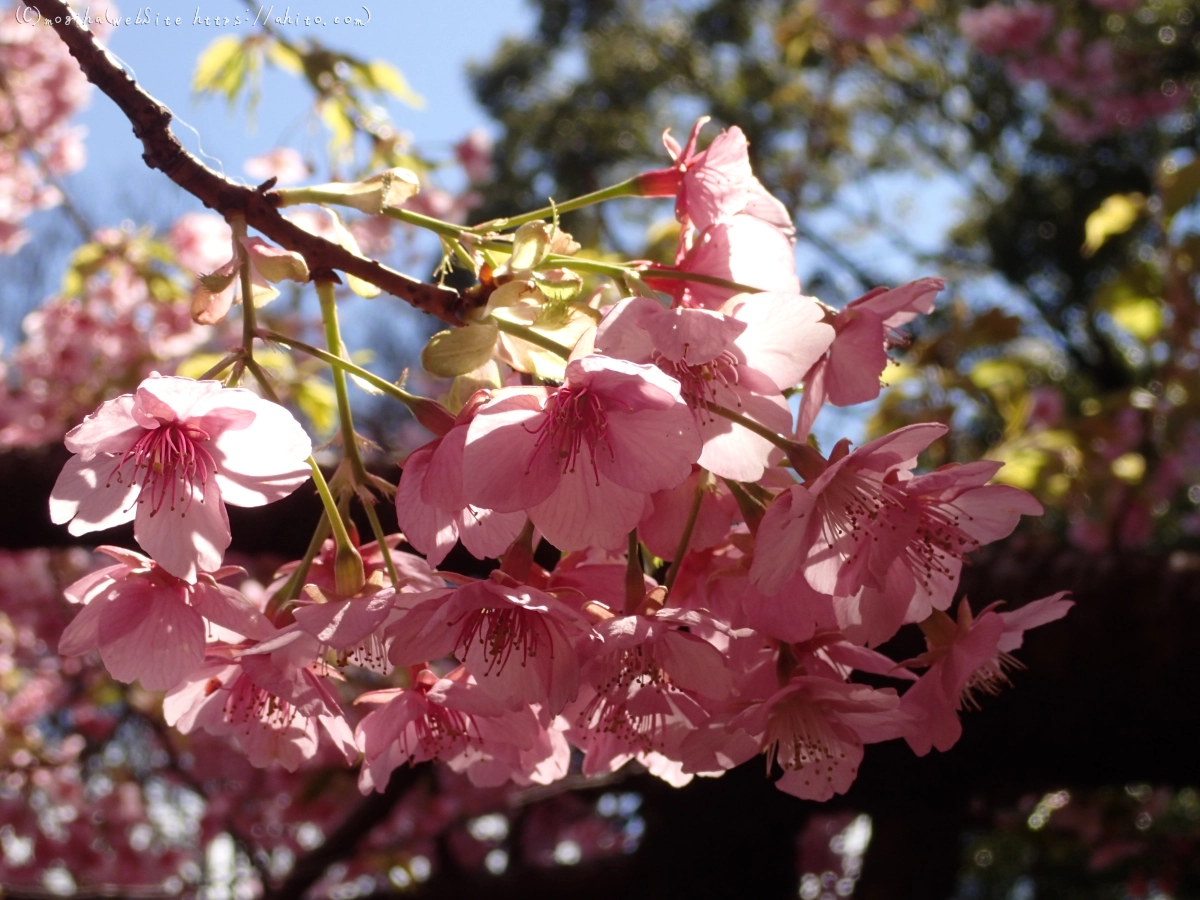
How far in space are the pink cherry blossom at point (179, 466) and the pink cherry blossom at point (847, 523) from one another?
288 mm

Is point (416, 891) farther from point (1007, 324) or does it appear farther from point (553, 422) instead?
point (553, 422)

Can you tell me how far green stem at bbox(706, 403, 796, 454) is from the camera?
62 cm

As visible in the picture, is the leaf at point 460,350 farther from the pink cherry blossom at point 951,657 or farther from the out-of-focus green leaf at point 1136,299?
the out-of-focus green leaf at point 1136,299

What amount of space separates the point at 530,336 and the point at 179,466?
0.81 feet

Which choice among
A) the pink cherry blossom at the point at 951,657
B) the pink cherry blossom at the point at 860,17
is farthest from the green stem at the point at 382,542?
the pink cherry blossom at the point at 860,17

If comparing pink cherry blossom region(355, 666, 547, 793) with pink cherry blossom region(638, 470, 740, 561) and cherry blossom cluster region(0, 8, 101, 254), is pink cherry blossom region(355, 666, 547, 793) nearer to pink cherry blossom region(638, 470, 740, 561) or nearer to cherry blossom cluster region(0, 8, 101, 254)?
pink cherry blossom region(638, 470, 740, 561)

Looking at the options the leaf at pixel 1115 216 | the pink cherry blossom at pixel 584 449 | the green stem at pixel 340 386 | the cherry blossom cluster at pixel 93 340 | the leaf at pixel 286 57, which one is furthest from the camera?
the cherry blossom cluster at pixel 93 340

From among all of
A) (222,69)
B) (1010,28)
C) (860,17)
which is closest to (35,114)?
(222,69)

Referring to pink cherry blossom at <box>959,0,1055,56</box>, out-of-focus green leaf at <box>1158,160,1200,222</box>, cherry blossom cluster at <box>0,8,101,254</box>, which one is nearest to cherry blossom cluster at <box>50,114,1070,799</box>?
out-of-focus green leaf at <box>1158,160,1200,222</box>

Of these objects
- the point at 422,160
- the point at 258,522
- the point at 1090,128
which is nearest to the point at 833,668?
the point at 258,522

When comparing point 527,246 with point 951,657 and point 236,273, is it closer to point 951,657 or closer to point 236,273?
point 236,273

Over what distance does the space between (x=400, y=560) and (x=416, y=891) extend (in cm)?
253

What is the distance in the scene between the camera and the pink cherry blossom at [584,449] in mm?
561

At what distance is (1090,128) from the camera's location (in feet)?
20.9
